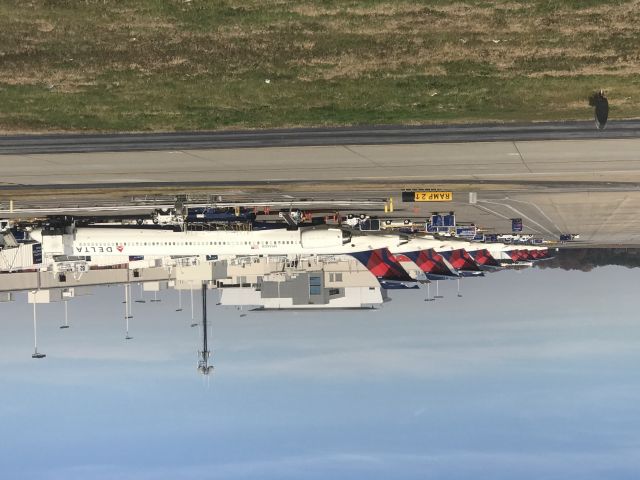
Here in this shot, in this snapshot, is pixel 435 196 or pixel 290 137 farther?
pixel 435 196

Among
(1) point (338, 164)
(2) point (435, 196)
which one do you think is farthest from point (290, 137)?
(2) point (435, 196)

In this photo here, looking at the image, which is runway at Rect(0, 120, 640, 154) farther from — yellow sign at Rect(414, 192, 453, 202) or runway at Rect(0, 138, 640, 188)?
yellow sign at Rect(414, 192, 453, 202)

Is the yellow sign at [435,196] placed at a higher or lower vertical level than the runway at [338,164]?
lower

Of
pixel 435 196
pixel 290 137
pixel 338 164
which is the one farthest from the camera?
pixel 435 196

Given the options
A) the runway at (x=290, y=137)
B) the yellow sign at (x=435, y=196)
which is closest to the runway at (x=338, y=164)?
the runway at (x=290, y=137)

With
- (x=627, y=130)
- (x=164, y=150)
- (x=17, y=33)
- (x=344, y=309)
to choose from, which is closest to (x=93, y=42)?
(x=17, y=33)

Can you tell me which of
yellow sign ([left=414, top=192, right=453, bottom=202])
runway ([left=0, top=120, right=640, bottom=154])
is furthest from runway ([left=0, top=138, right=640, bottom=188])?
yellow sign ([left=414, top=192, right=453, bottom=202])

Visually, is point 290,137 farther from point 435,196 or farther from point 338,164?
point 435,196

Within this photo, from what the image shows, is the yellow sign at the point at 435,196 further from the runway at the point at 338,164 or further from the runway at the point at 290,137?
the runway at the point at 290,137
